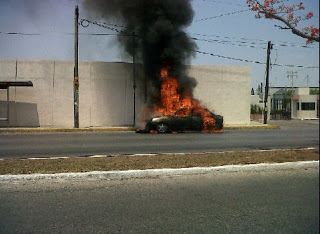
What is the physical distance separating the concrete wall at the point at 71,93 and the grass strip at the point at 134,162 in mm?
11649

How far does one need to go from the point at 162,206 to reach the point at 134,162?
2.62 m

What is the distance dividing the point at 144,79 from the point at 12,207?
50.6 feet

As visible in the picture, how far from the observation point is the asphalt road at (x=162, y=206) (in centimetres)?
280

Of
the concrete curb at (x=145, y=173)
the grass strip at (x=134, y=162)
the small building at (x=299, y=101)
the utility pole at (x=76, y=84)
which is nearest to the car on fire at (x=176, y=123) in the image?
the utility pole at (x=76, y=84)

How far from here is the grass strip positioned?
5.77 m

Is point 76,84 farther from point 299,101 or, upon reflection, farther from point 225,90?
point 299,101

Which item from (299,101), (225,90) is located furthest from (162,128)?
(299,101)

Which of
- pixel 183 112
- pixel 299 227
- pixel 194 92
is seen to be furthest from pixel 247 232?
pixel 194 92

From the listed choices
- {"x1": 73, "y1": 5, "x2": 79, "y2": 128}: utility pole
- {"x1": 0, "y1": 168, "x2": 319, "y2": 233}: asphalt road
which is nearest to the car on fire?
{"x1": 73, "y1": 5, "x2": 79, "y2": 128}: utility pole

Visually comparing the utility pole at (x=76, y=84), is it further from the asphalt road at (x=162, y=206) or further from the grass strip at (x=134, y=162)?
the asphalt road at (x=162, y=206)

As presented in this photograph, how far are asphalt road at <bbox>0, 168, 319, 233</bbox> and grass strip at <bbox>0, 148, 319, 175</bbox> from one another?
709 millimetres

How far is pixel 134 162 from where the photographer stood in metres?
6.50

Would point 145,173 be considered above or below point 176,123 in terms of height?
below

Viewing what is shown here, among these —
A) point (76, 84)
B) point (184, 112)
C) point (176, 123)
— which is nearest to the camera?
point (176, 123)
